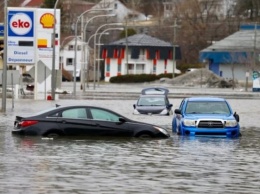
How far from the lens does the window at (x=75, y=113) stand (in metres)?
28.8

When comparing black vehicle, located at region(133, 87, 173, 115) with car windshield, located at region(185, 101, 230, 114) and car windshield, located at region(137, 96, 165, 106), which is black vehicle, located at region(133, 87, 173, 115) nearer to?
car windshield, located at region(137, 96, 165, 106)

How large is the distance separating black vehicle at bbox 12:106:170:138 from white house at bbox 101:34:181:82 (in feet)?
343

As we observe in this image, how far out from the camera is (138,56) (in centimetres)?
13775

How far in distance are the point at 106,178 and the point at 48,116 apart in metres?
10.3

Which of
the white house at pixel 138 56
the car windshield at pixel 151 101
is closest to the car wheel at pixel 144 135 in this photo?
the car windshield at pixel 151 101

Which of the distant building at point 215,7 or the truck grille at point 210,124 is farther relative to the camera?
the distant building at point 215,7

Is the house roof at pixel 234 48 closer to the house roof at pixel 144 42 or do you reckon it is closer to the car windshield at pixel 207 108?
the house roof at pixel 144 42

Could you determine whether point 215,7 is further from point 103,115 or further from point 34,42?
point 103,115

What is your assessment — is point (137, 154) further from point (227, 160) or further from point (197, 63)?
point (197, 63)

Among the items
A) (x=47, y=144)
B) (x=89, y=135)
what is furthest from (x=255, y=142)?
(x=47, y=144)

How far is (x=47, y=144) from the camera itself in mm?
26562

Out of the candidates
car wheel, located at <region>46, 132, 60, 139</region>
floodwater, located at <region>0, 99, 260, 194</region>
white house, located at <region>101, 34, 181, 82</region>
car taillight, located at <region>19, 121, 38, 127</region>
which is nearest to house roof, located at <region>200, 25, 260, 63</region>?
white house, located at <region>101, 34, 181, 82</region>

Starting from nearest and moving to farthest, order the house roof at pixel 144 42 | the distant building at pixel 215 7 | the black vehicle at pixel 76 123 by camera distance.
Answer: the black vehicle at pixel 76 123 < the house roof at pixel 144 42 < the distant building at pixel 215 7

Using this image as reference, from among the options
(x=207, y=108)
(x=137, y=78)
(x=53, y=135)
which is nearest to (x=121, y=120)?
(x=53, y=135)
